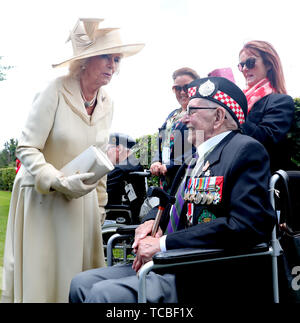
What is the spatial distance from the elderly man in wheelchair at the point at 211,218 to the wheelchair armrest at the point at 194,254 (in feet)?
0.06

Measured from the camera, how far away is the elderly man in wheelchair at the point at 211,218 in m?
1.67

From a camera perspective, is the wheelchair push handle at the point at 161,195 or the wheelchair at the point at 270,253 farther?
the wheelchair push handle at the point at 161,195

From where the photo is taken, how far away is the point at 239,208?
5.45 ft

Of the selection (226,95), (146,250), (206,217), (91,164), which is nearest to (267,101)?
(226,95)

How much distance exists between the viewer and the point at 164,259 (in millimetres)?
1514

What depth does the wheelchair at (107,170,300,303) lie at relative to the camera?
1546 millimetres

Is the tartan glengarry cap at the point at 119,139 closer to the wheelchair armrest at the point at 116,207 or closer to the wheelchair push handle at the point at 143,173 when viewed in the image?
the wheelchair push handle at the point at 143,173

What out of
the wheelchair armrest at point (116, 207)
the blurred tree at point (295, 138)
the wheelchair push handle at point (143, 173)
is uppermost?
the blurred tree at point (295, 138)

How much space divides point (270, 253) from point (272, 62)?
1.47m

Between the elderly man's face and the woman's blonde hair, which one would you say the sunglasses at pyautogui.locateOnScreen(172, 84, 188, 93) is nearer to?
the woman's blonde hair

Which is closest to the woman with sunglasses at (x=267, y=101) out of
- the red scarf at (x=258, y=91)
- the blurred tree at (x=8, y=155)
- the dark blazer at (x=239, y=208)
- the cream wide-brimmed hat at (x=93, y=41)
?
the red scarf at (x=258, y=91)

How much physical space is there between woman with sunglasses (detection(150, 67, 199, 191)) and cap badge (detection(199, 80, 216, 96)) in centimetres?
103

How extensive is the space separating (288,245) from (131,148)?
9.17 ft
